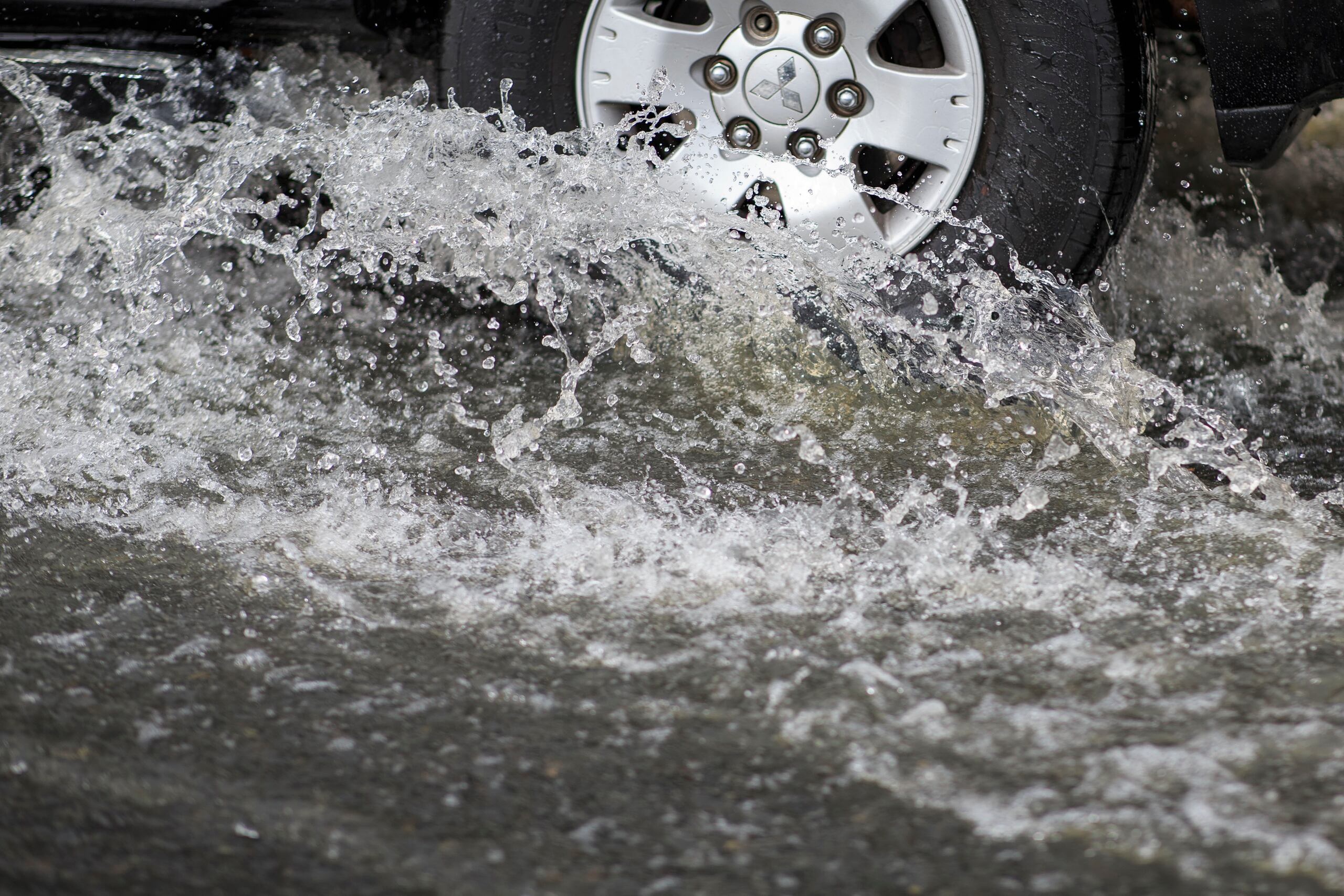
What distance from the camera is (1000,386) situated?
2.56m

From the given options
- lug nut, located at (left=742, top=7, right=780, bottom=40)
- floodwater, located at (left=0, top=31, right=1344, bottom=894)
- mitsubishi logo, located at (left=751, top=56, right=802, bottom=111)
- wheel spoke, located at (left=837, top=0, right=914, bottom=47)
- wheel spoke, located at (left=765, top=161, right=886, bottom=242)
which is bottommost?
floodwater, located at (left=0, top=31, right=1344, bottom=894)

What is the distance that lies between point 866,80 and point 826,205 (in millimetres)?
274

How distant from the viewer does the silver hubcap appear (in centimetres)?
249

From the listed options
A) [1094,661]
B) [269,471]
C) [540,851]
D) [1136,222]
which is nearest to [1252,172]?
[1136,222]

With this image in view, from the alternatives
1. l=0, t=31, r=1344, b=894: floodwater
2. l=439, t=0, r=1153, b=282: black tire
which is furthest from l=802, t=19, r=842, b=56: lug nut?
l=0, t=31, r=1344, b=894: floodwater

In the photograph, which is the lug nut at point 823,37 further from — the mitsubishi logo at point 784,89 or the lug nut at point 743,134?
the lug nut at point 743,134

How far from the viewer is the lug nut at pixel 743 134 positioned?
2.58 meters

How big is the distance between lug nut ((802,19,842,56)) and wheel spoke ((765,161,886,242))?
25 cm

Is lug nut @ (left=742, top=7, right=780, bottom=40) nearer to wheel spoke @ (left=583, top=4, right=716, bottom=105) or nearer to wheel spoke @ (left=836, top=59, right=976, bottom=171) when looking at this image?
wheel spoke @ (left=583, top=4, right=716, bottom=105)

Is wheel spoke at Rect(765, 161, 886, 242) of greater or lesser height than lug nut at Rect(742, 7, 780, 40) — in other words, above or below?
below

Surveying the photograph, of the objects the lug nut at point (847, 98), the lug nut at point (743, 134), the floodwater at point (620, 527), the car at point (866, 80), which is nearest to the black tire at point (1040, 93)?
the car at point (866, 80)

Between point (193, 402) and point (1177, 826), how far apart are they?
2.18 metres

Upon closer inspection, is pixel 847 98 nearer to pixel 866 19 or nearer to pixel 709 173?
pixel 866 19

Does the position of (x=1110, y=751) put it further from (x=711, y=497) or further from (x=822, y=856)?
(x=711, y=497)
